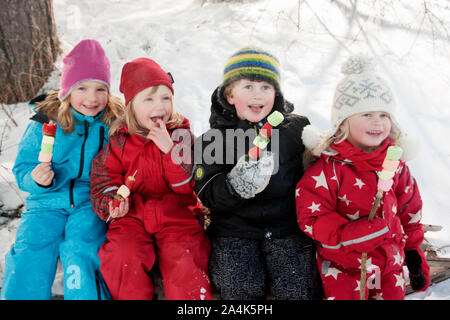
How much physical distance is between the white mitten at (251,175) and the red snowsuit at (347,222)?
0.31m

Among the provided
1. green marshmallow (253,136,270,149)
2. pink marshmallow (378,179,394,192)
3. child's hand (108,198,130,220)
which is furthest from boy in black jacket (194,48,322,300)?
pink marshmallow (378,179,394,192)

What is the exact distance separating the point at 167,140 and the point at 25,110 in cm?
285

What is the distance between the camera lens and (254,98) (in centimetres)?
218

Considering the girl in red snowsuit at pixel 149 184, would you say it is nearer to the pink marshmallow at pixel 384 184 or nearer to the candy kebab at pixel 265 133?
the candy kebab at pixel 265 133

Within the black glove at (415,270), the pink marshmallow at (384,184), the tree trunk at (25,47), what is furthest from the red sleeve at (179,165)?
the tree trunk at (25,47)

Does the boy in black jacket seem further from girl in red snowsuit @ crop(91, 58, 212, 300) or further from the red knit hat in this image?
the red knit hat

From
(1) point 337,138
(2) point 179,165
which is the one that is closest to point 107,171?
(2) point 179,165

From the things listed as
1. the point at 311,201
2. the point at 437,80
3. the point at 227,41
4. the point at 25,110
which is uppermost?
the point at 227,41

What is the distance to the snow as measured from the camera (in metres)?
3.82

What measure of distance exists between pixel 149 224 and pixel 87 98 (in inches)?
39.5

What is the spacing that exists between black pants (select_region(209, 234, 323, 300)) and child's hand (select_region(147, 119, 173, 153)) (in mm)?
698

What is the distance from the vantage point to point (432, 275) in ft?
8.43
